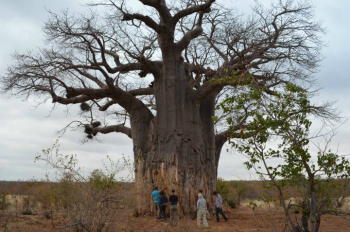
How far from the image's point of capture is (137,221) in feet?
32.0

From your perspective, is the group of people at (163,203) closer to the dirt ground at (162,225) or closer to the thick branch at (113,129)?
the dirt ground at (162,225)

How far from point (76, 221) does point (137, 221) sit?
357 centimetres

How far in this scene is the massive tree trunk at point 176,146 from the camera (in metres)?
10.4

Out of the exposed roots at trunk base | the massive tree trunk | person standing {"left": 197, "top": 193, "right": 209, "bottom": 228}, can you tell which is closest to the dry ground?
person standing {"left": 197, "top": 193, "right": 209, "bottom": 228}

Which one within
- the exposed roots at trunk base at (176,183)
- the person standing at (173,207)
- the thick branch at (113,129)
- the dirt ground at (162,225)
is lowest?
the dirt ground at (162,225)

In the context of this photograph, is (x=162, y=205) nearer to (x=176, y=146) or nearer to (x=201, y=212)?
(x=201, y=212)

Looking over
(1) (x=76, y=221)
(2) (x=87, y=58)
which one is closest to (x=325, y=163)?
(1) (x=76, y=221)

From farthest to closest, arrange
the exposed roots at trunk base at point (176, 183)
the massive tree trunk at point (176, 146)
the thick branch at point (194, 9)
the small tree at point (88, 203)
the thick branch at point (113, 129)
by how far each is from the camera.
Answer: the thick branch at point (113, 129)
the thick branch at point (194, 9)
the massive tree trunk at point (176, 146)
the exposed roots at trunk base at point (176, 183)
the small tree at point (88, 203)

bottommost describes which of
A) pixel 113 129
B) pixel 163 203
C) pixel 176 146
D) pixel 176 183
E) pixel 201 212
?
pixel 201 212

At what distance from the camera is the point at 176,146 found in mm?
10570

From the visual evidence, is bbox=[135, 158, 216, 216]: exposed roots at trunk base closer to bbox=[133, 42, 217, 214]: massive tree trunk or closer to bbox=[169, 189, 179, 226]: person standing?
bbox=[133, 42, 217, 214]: massive tree trunk

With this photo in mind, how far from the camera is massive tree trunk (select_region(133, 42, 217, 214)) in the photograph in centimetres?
1041

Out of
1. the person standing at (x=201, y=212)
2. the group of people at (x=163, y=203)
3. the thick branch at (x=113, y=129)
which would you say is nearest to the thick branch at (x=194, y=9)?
the thick branch at (x=113, y=129)

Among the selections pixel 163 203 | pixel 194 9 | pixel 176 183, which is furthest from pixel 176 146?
pixel 194 9
